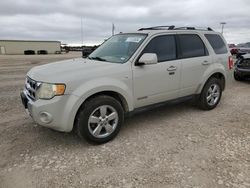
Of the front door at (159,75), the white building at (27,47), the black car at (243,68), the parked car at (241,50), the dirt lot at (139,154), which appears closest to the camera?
the dirt lot at (139,154)

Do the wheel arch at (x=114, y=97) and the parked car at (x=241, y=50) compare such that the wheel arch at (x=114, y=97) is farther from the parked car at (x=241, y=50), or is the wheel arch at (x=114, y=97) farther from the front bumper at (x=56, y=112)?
the parked car at (x=241, y=50)

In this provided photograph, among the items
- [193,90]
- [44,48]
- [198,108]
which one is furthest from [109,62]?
[44,48]

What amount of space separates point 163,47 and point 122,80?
3.81 ft

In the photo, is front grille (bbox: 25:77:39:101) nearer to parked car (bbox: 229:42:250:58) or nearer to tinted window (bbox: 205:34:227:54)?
tinted window (bbox: 205:34:227:54)

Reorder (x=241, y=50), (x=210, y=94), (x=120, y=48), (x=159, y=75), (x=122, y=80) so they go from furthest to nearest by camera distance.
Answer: (x=241, y=50)
(x=210, y=94)
(x=120, y=48)
(x=159, y=75)
(x=122, y=80)

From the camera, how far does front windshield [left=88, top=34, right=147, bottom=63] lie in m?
3.96

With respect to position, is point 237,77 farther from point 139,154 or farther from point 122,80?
point 139,154

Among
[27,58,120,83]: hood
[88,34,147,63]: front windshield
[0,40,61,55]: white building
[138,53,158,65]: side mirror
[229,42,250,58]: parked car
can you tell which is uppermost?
[0,40,61,55]: white building

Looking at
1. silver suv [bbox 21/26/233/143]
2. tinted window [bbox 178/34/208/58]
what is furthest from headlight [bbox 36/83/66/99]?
tinted window [bbox 178/34/208/58]

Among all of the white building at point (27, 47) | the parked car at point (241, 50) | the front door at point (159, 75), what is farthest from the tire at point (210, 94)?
the white building at point (27, 47)

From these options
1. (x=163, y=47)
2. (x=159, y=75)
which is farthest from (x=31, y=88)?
(x=163, y=47)

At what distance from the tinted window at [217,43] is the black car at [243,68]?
127 inches

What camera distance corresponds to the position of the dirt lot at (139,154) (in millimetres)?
2760

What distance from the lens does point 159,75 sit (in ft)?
13.4
